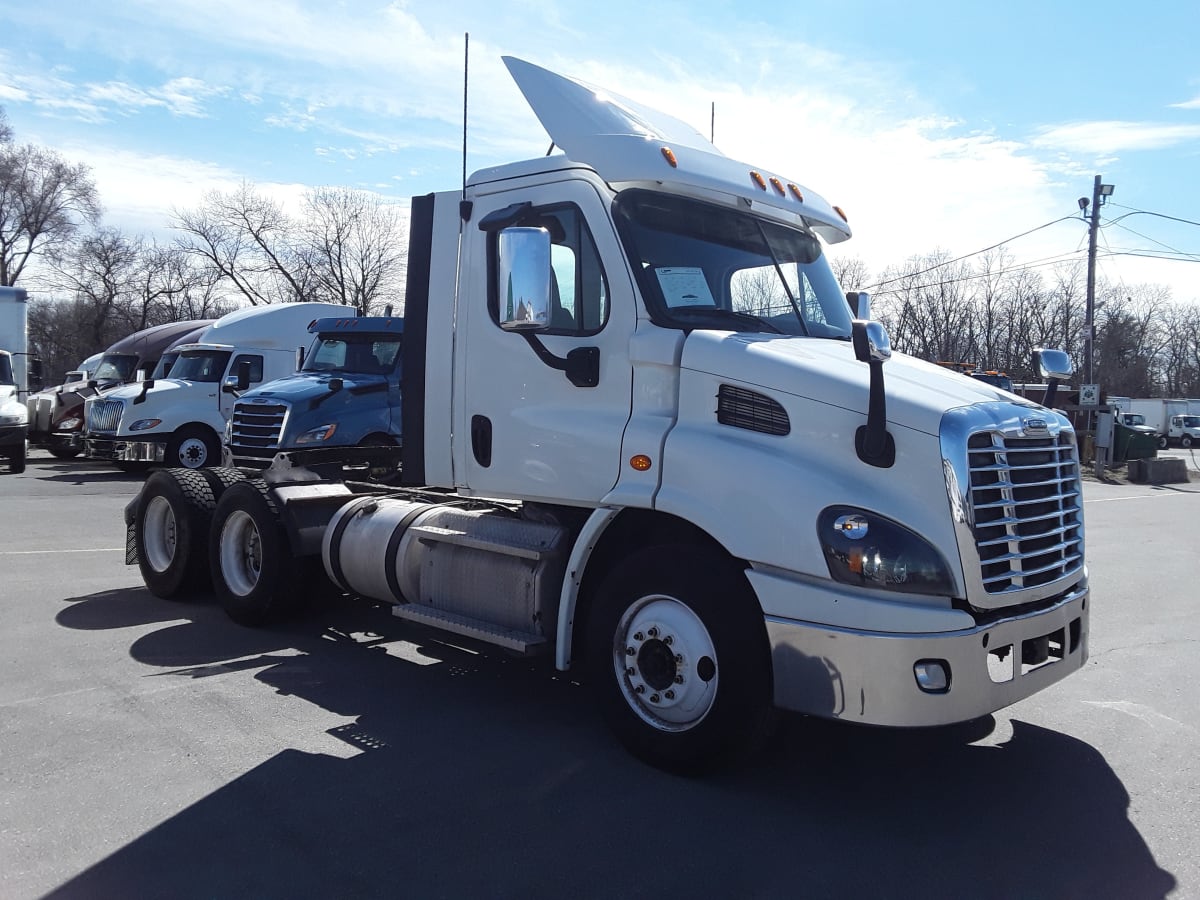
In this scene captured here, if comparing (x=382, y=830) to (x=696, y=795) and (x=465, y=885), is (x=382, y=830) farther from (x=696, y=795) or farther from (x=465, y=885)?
(x=696, y=795)

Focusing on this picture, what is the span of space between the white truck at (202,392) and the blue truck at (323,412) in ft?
25.7

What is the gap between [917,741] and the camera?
17.4ft

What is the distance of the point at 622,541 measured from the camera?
507 cm

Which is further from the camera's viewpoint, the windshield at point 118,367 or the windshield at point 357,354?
the windshield at point 118,367

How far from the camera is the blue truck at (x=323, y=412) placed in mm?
9766

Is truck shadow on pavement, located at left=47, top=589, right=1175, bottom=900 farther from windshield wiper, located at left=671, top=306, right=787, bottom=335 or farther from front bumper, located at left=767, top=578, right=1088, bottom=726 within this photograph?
windshield wiper, located at left=671, top=306, right=787, bottom=335

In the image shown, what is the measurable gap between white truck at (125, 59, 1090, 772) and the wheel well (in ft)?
0.05

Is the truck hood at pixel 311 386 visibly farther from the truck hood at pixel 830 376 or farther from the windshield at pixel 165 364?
the windshield at pixel 165 364

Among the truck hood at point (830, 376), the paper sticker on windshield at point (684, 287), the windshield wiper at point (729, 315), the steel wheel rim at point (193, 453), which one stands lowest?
the steel wheel rim at point (193, 453)

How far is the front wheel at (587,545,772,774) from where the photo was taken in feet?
14.1

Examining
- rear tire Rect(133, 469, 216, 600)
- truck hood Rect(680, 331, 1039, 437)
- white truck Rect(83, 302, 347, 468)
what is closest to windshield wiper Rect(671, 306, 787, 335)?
truck hood Rect(680, 331, 1039, 437)

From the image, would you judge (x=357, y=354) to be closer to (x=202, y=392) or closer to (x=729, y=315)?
(x=729, y=315)

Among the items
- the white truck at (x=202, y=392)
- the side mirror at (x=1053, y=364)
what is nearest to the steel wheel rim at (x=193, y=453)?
the white truck at (x=202, y=392)

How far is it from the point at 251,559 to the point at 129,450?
11.1 m
